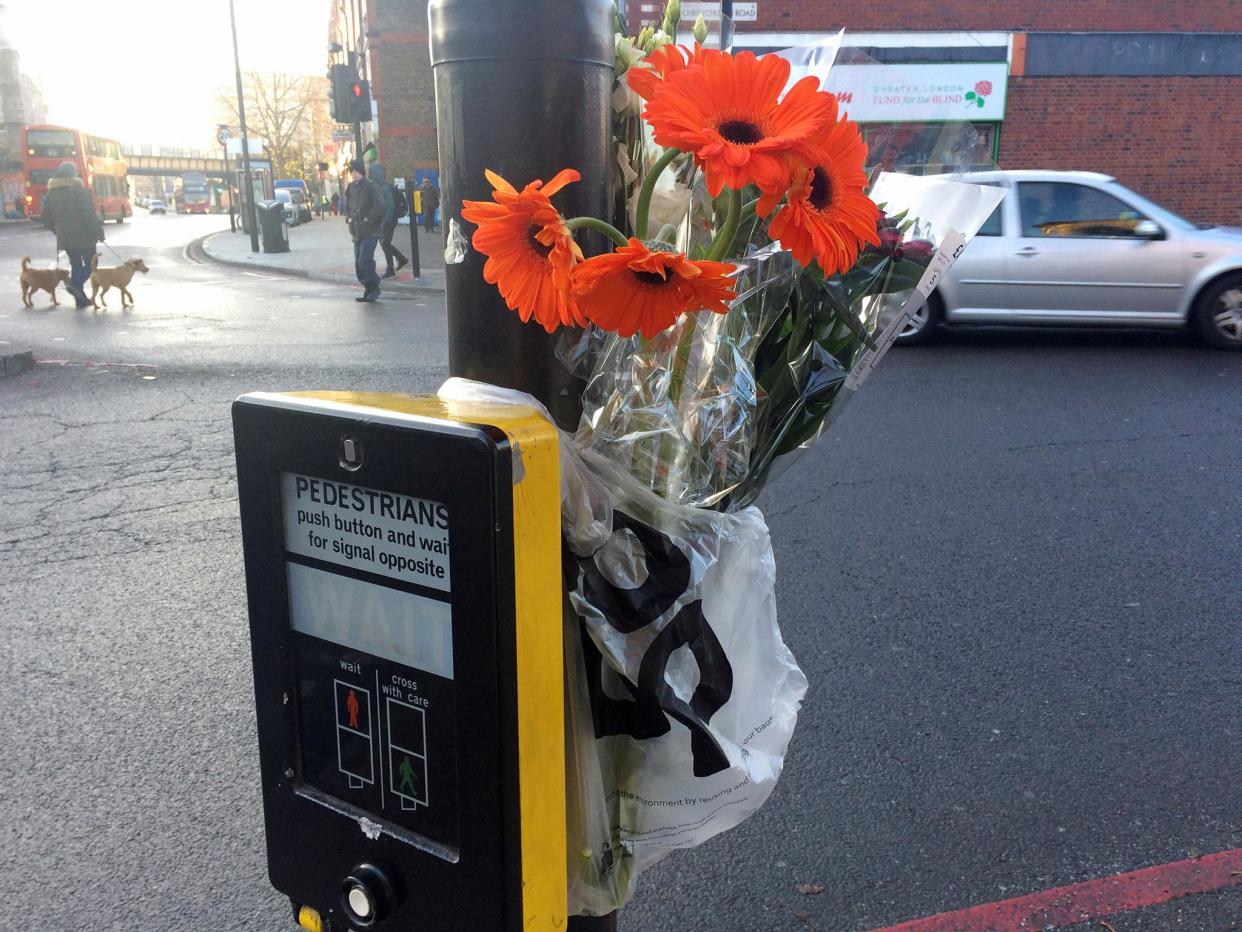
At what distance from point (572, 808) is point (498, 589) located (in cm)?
45

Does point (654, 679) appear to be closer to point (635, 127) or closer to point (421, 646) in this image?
point (421, 646)

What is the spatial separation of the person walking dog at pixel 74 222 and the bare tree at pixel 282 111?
50.2 meters

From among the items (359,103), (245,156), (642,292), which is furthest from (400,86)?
(642,292)

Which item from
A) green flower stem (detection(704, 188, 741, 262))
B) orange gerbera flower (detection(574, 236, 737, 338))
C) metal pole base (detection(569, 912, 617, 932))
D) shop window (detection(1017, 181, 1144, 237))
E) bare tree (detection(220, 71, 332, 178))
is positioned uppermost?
bare tree (detection(220, 71, 332, 178))

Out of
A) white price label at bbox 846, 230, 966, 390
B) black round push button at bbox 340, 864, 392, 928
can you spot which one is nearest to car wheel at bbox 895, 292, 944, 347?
white price label at bbox 846, 230, 966, 390

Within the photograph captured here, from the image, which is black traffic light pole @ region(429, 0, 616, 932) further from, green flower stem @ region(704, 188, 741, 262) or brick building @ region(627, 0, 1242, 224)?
brick building @ region(627, 0, 1242, 224)

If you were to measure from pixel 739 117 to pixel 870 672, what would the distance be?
284 cm

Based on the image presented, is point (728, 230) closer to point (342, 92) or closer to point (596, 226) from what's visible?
point (596, 226)

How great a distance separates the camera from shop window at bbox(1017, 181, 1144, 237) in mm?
9594

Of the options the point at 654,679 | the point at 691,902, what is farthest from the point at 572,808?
the point at 691,902

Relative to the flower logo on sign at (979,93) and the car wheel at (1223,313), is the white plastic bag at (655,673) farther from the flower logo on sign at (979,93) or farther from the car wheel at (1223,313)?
the flower logo on sign at (979,93)

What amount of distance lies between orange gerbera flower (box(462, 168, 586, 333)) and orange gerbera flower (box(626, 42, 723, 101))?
0.44 ft

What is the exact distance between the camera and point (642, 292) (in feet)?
4.04

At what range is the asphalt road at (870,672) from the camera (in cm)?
272
